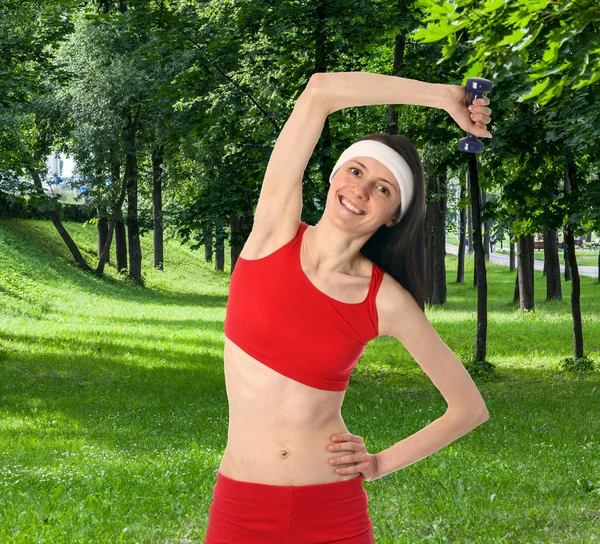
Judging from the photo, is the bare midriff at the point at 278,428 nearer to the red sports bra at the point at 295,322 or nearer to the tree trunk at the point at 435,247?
the red sports bra at the point at 295,322

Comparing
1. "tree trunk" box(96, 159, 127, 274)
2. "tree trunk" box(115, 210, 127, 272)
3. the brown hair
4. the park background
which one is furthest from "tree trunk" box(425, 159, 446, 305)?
the brown hair

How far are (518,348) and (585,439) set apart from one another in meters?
9.55

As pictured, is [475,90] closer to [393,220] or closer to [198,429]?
[393,220]

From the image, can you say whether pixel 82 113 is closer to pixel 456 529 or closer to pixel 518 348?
pixel 518 348

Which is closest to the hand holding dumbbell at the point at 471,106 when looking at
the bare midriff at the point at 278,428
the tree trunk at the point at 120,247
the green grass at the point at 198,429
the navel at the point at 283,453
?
the bare midriff at the point at 278,428

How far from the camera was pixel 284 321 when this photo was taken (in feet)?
7.85

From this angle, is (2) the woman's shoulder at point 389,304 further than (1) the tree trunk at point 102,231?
No

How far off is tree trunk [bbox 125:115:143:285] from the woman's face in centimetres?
2965

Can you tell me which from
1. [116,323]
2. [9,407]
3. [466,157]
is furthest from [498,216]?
[116,323]

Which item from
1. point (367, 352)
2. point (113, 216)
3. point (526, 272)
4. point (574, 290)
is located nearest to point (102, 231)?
point (113, 216)

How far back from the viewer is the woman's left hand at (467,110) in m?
2.31

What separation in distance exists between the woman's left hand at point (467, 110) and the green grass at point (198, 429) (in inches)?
168

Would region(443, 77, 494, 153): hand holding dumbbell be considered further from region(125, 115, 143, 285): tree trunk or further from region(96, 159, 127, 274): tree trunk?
region(96, 159, 127, 274): tree trunk

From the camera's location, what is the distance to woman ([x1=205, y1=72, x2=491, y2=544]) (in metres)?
2.42
